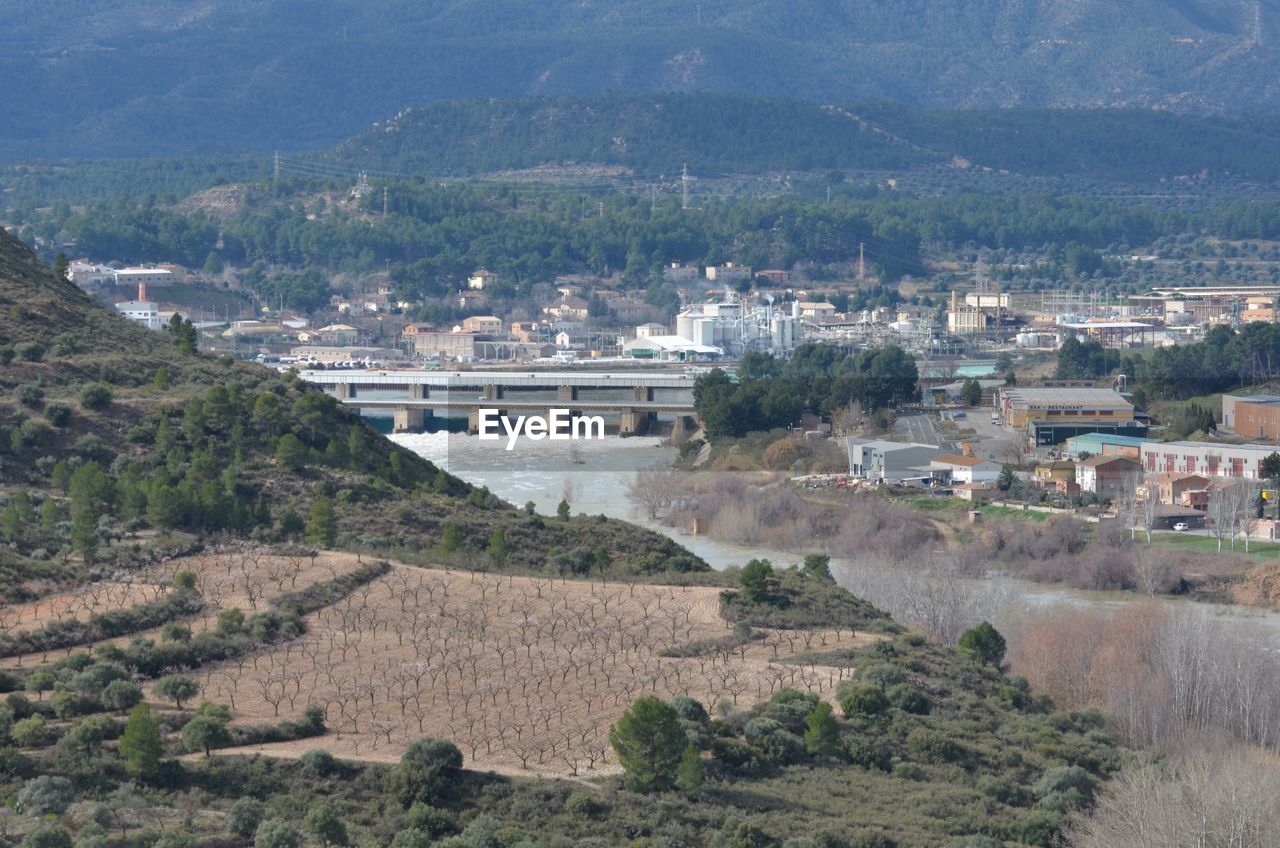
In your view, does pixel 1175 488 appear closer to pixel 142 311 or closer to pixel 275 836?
pixel 275 836

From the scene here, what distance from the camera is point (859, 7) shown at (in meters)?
168

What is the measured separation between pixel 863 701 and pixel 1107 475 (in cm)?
1960

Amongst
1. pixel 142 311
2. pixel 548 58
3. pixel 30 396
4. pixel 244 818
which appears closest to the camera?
pixel 244 818

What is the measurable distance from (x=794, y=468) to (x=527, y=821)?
23932mm

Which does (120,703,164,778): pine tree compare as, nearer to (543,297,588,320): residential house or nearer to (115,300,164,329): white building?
(115,300,164,329): white building

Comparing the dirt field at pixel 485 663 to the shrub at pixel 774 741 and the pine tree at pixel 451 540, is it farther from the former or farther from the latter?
the pine tree at pixel 451 540

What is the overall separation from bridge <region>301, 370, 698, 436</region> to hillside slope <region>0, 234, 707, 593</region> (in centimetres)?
1858

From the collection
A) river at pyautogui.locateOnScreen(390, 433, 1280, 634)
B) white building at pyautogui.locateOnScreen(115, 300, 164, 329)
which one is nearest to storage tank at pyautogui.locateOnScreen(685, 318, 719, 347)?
white building at pyautogui.locateOnScreen(115, 300, 164, 329)

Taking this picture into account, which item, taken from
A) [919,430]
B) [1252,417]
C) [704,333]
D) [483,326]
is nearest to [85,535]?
[919,430]

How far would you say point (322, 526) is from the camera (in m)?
20.2

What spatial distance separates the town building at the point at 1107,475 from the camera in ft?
109

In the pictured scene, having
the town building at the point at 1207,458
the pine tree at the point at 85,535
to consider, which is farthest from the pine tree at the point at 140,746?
the town building at the point at 1207,458

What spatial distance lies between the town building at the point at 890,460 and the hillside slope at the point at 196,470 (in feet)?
30.7

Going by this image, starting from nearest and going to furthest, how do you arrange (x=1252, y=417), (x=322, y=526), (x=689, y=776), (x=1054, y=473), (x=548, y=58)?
(x=689, y=776) < (x=322, y=526) < (x=1054, y=473) < (x=1252, y=417) < (x=548, y=58)
